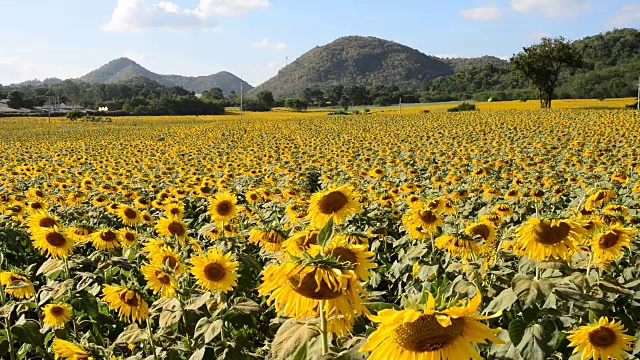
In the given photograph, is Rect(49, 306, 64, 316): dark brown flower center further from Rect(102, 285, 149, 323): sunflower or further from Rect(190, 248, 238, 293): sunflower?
Rect(190, 248, 238, 293): sunflower

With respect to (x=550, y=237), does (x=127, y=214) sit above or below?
below

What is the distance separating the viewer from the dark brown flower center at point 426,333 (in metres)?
1.62

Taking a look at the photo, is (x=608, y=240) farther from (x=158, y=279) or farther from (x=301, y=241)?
(x=158, y=279)

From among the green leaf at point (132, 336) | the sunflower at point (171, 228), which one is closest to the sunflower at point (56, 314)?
the green leaf at point (132, 336)

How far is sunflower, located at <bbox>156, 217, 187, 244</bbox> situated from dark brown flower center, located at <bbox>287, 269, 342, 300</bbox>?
356 centimetres

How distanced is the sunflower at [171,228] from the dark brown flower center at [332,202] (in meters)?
2.21

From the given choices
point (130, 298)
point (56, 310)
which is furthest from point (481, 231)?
point (56, 310)

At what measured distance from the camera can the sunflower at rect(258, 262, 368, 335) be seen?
176cm

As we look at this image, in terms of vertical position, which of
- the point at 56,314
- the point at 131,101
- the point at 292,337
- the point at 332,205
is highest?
the point at 131,101

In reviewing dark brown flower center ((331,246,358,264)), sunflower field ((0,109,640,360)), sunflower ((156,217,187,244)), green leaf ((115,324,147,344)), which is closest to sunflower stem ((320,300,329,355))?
sunflower field ((0,109,640,360))

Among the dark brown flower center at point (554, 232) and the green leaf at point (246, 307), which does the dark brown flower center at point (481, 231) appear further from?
the green leaf at point (246, 307)

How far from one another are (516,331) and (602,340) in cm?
55

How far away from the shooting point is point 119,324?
5.28 meters

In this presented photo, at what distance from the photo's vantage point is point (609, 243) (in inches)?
145
